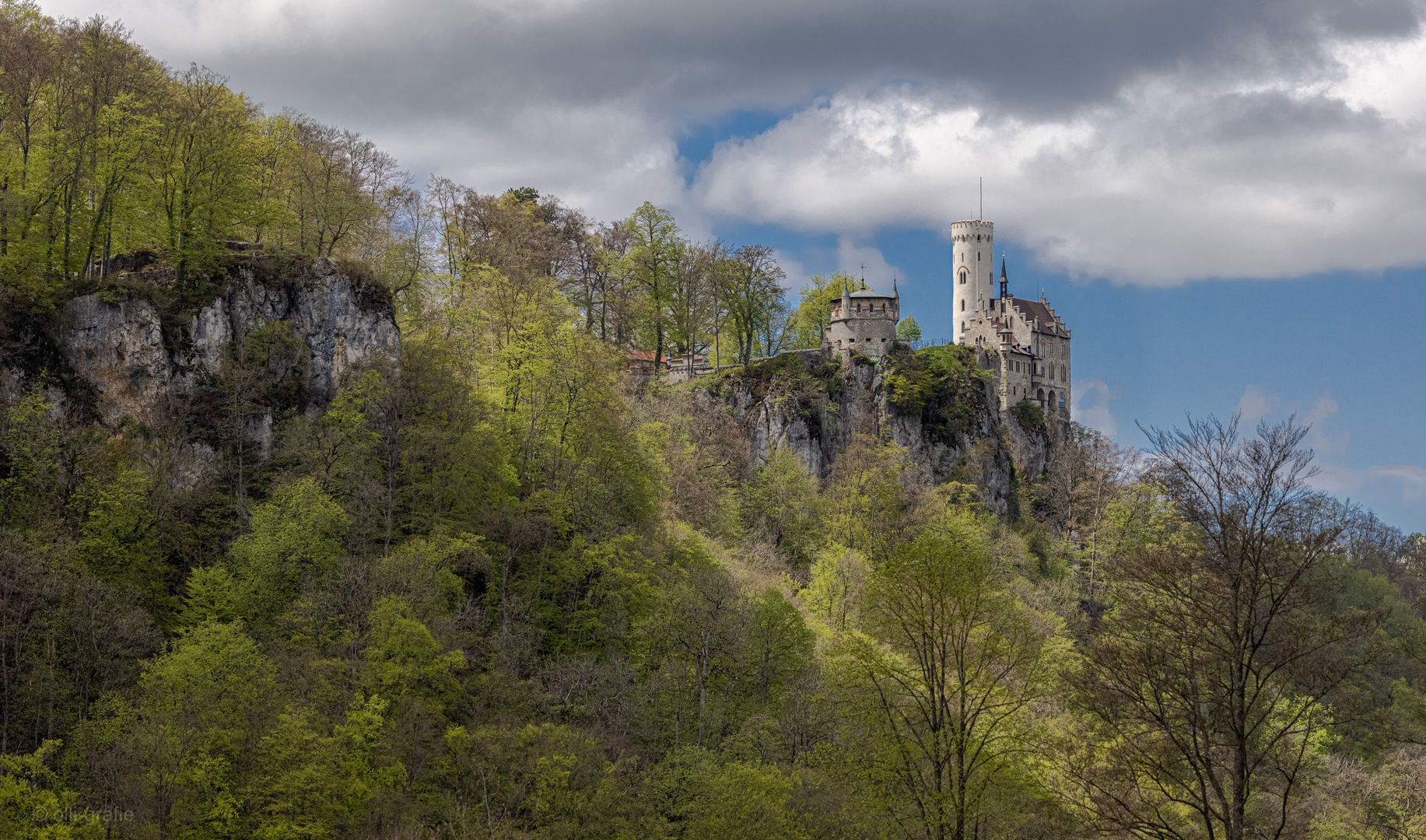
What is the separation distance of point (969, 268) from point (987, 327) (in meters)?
15.7

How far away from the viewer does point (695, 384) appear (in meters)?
68.9

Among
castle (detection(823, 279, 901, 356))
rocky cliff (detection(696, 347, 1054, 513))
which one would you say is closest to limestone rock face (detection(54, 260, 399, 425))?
rocky cliff (detection(696, 347, 1054, 513))

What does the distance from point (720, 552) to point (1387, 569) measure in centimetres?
6133

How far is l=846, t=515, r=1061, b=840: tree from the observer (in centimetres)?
2148

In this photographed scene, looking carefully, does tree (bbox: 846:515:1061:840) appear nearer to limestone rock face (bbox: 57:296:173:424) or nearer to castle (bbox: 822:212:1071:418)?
limestone rock face (bbox: 57:296:173:424)

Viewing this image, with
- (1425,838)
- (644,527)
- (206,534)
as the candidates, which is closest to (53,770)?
(206,534)

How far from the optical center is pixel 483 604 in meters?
38.0

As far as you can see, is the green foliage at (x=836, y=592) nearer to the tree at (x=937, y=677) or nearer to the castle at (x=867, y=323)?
the tree at (x=937, y=677)

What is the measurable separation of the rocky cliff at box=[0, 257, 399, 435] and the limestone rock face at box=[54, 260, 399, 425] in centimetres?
3

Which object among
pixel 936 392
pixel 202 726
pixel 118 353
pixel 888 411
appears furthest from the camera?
pixel 936 392

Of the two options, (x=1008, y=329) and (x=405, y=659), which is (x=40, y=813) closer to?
(x=405, y=659)

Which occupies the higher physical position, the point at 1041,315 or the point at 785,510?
the point at 1041,315

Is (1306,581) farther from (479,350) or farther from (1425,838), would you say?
(479,350)

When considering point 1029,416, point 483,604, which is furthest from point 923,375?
point 483,604
